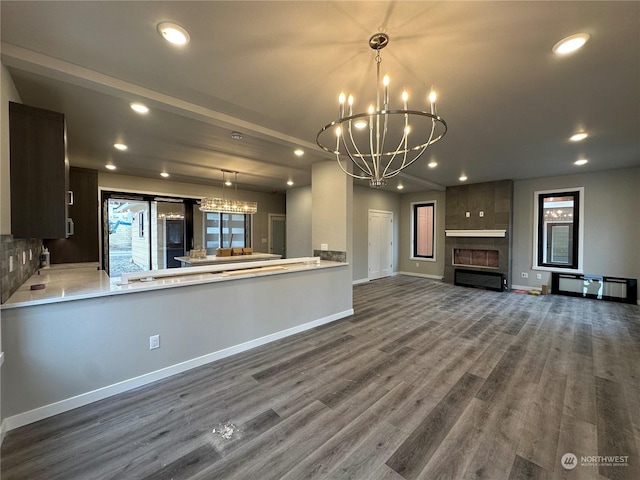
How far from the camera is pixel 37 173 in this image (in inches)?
84.0

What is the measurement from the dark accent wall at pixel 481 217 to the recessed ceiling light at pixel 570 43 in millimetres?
5455

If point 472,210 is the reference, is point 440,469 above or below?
below

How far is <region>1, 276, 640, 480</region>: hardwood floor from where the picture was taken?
65.2 inches

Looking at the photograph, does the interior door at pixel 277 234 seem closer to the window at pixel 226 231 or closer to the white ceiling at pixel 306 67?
the window at pixel 226 231

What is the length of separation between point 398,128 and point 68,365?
3.99m

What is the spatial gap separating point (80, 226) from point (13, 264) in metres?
2.69

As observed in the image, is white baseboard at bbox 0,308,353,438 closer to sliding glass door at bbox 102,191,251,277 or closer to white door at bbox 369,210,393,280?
sliding glass door at bbox 102,191,251,277

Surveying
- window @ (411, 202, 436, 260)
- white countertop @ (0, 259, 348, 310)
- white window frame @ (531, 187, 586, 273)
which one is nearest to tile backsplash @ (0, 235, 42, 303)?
white countertop @ (0, 259, 348, 310)

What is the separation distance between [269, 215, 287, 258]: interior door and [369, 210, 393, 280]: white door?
9.45 feet

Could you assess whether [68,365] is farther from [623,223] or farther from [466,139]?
[623,223]

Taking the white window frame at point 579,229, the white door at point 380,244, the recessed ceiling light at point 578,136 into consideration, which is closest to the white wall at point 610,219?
the white window frame at point 579,229

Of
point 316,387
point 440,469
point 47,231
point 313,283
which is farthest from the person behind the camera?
point 313,283

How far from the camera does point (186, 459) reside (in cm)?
171

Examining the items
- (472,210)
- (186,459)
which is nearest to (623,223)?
(472,210)
